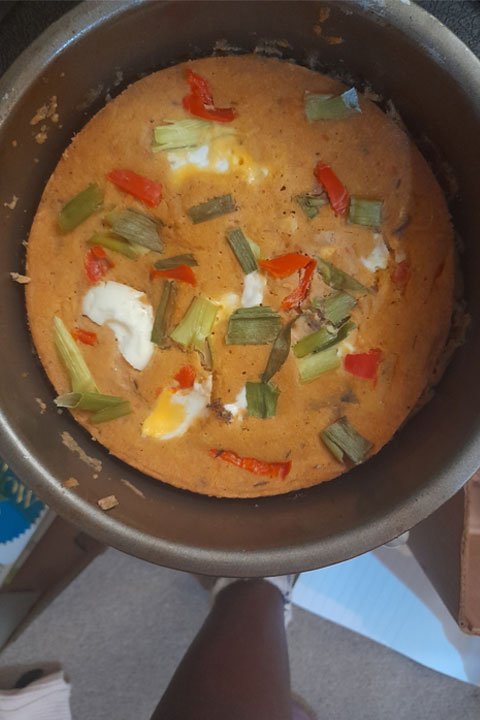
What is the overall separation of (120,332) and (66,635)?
123cm

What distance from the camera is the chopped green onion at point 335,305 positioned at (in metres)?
1.02

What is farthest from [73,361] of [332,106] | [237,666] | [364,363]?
[237,666]

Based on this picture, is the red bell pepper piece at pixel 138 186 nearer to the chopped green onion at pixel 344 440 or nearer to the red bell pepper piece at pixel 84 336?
the red bell pepper piece at pixel 84 336

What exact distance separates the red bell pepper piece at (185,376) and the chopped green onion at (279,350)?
130 mm

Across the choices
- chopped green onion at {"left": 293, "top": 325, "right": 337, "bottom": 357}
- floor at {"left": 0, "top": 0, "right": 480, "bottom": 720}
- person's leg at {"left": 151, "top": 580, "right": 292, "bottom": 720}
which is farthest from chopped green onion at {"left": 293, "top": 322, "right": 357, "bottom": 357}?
floor at {"left": 0, "top": 0, "right": 480, "bottom": 720}

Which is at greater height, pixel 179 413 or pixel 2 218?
pixel 2 218

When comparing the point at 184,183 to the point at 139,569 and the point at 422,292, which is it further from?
the point at 139,569

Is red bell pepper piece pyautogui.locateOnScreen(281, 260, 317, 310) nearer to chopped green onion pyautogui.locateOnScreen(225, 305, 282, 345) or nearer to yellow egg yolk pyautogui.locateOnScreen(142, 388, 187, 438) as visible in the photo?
chopped green onion pyautogui.locateOnScreen(225, 305, 282, 345)

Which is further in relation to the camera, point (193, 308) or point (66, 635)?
point (66, 635)

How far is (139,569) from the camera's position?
1786mm

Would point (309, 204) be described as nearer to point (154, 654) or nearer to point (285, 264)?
point (285, 264)

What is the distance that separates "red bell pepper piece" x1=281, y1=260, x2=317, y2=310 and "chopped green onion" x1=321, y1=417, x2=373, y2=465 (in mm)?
230

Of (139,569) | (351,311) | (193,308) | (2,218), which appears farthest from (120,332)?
(139,569)

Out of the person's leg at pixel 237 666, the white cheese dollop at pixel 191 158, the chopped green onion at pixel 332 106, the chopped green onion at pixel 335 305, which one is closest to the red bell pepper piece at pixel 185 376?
the chopped green onion at pixel 335 305
